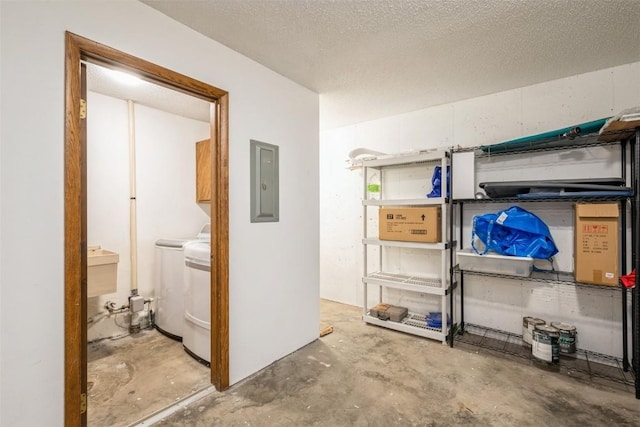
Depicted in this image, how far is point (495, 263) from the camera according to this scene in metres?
2.40

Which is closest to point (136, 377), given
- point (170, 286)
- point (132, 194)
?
point (170, 286)

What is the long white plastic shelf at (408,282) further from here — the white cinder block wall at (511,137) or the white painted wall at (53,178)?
the white painted wall at (53,178)

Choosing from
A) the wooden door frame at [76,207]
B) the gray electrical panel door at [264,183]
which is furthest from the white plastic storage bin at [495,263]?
the wooden door frame at [76,207]

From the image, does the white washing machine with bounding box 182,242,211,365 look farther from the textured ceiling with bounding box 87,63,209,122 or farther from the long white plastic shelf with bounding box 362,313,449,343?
the long white plastic shelf with bounding box 362,313,449,343

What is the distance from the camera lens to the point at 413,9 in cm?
165

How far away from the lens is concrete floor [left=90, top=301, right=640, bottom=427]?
1.72 metres

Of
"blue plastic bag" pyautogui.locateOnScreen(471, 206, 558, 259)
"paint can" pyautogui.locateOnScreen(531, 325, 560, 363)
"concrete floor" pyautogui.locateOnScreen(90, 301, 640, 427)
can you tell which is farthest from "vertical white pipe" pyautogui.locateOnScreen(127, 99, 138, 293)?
"paint can" pyautogui.locateOnScreen(531, 325, 560, 363)

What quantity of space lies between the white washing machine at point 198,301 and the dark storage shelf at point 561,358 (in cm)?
219

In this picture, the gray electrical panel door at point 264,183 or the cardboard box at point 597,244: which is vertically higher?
the gray electrical panel door at point 264,183

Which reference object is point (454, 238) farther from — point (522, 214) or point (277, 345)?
point (277, 345)

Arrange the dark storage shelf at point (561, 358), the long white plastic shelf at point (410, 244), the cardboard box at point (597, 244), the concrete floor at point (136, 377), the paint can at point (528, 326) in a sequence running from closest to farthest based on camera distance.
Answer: the concrete floor at point (136, 377) → the cardboard box at point (597, 244) → the dark storage shelf at point (561, 358) → the paint can at point (528, 326) → the long white plastic shelf at point (410, 244)

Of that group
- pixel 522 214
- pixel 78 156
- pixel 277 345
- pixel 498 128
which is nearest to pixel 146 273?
pixel 277 345

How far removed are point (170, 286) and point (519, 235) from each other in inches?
123

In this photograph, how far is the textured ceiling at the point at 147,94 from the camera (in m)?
2.46
